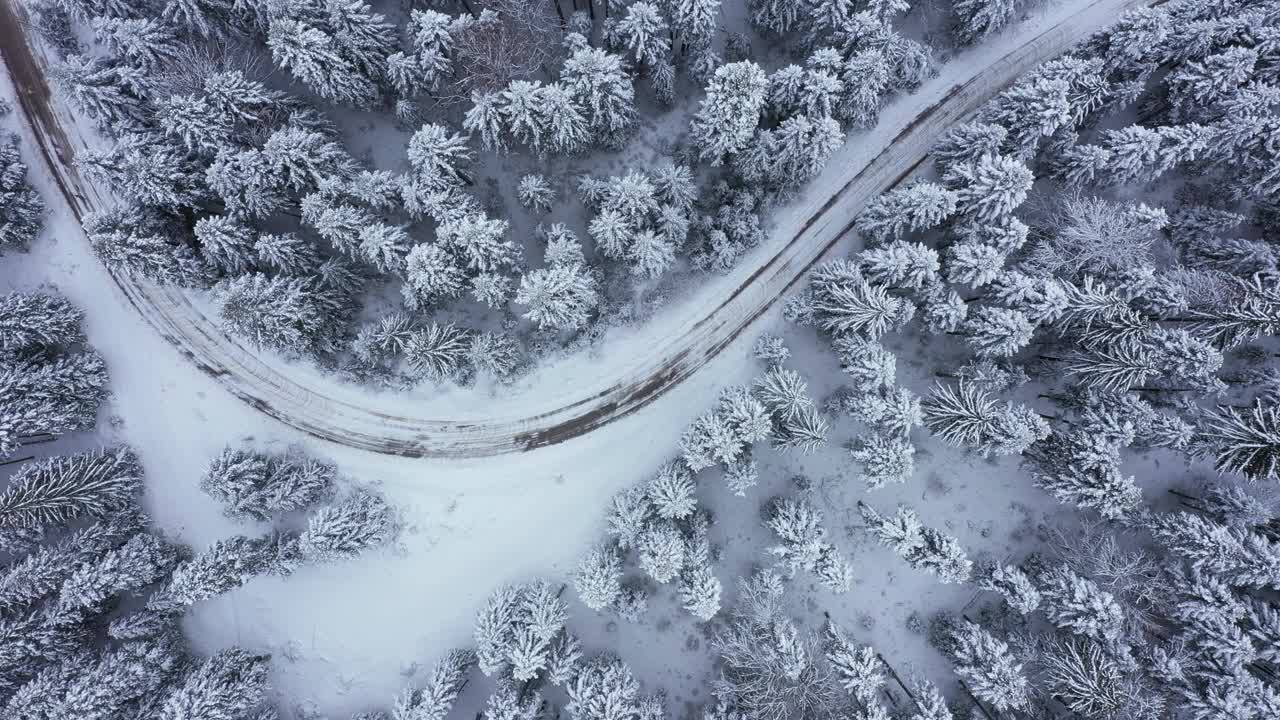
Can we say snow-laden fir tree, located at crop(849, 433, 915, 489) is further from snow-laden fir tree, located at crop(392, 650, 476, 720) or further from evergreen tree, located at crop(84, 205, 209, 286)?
evergreen tree, located at crop(84, 205, 209, 286)

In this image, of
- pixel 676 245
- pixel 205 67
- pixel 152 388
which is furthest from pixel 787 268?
pixel 152 388

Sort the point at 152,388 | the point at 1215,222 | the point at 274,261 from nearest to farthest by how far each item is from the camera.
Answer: the point at 274,261 → the point at 1215,222 → the point at 152,388

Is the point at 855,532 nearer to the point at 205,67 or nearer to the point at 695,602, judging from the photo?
the point at 695,602

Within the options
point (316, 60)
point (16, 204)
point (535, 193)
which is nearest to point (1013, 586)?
point (535, 193)

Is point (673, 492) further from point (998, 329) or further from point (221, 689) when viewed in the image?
point (221, 689)

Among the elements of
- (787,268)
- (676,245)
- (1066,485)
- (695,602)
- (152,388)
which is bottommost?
(695,602)

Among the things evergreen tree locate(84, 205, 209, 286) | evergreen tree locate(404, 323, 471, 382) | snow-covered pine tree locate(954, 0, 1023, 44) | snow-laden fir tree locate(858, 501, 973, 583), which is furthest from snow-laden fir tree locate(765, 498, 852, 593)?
evergreen tree locate(84, 205, 209, 286)
